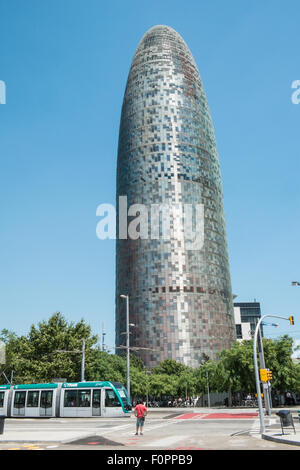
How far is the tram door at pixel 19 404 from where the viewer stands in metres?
37.1

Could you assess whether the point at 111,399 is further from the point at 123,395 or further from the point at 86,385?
the point at 86,385

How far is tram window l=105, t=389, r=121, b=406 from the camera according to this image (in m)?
34.2

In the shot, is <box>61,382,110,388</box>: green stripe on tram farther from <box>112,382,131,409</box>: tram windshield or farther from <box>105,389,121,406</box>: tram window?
<box>112,382,131,409</box>: tram windshield

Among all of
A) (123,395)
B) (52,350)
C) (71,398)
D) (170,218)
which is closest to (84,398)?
(71,398)

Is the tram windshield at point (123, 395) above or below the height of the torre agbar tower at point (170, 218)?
below

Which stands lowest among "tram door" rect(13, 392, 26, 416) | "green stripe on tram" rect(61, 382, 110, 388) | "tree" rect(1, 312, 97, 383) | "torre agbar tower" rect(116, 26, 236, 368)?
"tram door" rect(13, 392, 26, 416)

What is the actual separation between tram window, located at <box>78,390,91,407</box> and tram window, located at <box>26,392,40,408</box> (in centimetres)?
427

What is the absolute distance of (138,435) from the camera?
1970 cm

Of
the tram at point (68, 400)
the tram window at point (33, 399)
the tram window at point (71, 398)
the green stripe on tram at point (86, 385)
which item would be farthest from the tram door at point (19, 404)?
the tram window at point (71, 398)

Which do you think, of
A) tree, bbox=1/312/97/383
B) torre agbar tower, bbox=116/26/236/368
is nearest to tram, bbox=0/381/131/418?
tree, bbox=1/312/97/383

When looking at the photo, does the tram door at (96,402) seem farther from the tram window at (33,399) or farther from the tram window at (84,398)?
the tram window at (33,399)

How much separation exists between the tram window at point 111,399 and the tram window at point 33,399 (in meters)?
6.65

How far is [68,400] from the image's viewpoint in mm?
35188
